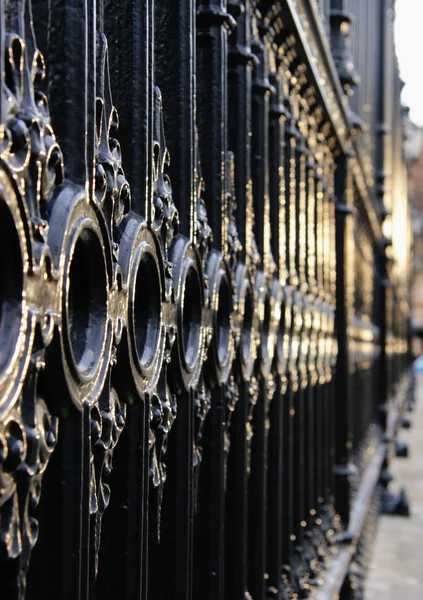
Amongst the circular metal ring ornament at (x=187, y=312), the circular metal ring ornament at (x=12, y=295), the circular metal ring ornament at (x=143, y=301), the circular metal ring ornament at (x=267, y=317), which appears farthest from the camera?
the circular metal ring ornament at (x=267, y=317)

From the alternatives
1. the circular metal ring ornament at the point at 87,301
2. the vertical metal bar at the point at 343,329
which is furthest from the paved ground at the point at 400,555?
the circular metal ring ornament at the point at 87,301

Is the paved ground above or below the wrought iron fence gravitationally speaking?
below

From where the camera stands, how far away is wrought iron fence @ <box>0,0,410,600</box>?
98 centimetres

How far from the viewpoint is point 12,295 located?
0.94 metres

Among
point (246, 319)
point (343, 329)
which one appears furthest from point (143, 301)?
point (343, 329)

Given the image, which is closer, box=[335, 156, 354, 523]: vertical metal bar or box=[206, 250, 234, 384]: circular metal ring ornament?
box=[206, 250, 234, 384]: circular metal ring ornament

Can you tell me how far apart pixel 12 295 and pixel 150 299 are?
53 centimetres

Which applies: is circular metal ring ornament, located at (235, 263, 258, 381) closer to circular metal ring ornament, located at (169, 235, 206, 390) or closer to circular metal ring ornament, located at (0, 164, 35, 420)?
circular metal ring ornament, located at (169, 235, 206, 390)

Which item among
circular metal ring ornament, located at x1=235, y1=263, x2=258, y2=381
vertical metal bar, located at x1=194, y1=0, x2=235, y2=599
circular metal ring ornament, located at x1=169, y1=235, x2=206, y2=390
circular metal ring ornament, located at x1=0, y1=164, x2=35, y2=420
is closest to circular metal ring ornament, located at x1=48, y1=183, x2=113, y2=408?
circular metal ring ornament, located at x1=0, y1=164, x2=35, y2=420

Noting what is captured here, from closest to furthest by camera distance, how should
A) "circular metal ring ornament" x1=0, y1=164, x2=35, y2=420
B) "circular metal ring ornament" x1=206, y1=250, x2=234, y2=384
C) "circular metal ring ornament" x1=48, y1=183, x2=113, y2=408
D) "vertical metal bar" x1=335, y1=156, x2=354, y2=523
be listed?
"circular metal ring ornament" x1=0, y1=164, x2=35, y2=420 < "circular metal ring ornament" x1=48, y1=183, x2=113, y2=408 < "circular metal ring ornament" x1=206, y1=250, x2=234, y2=384 < "vertical metal bar" x1=335, y1=156, x2=354, y2=523

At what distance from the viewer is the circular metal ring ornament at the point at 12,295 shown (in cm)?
92

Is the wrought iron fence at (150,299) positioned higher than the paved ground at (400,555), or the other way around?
the wrought iron fence at (150,299)

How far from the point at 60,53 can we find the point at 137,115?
0.30 m

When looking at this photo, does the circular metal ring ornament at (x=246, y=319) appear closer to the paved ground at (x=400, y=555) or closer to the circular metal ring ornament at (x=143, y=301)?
the circular metal ring ornament at (x=143, y=301)
